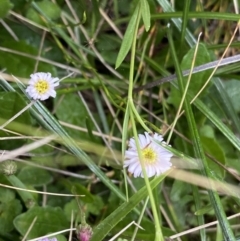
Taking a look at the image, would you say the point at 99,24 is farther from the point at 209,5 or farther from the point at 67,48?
the point at 209,5

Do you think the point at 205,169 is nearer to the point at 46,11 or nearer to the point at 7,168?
the point at 7,168

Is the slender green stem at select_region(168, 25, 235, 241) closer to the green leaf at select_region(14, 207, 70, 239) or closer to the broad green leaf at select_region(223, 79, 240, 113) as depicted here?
the broad green leaf at select_region(223, 79, 240, 113)

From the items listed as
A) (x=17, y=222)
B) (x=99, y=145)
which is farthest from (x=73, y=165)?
(x=17, y=222)

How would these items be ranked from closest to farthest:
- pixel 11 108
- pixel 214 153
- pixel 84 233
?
1. pixel 84 233
2. pixel 11 108
3. pixel 214 153

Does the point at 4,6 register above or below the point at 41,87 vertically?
above

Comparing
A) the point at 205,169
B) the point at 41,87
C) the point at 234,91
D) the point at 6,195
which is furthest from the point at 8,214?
the point at 234,91

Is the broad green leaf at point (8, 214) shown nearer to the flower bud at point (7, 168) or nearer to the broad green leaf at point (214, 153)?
the flower bud at point (7, 168)
